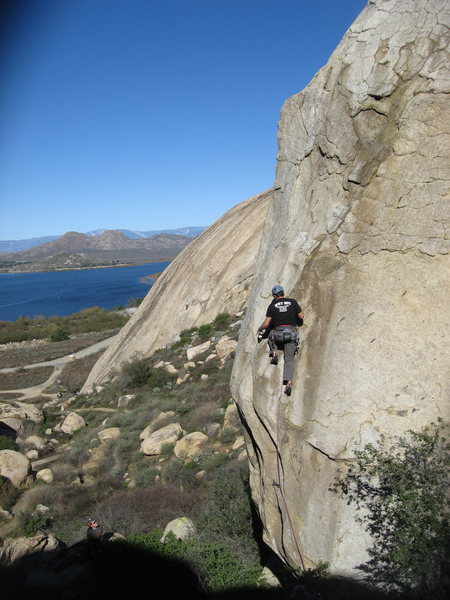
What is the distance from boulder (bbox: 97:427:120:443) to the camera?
45.3 feet

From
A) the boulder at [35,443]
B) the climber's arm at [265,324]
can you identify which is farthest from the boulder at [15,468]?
the climber's arm at [265,324]

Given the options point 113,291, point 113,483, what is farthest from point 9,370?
point 113,291

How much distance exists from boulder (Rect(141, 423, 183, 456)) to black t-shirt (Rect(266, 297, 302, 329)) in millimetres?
8520

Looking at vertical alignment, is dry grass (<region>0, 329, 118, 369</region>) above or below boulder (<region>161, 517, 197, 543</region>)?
below

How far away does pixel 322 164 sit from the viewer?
496 cm

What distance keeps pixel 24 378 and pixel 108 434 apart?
2039 cm

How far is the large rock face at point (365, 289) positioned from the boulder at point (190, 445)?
650 centimetres

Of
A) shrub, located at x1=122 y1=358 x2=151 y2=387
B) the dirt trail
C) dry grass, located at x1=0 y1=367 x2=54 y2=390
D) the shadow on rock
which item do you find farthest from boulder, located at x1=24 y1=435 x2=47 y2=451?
dry grass, located at x1=0 y1=367 x2=54 y2=390

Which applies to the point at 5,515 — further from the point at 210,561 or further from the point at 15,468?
the point at 210,561

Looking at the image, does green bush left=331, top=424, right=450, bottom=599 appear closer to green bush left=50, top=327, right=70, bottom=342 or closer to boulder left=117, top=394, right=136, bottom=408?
boulder left=117, top=394, right=136, bottom=408

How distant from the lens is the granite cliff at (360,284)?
13.3 feet

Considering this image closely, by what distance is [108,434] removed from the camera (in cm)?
1401

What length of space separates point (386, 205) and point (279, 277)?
57.1 inches

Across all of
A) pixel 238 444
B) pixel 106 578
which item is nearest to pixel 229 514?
pixel 106 578
